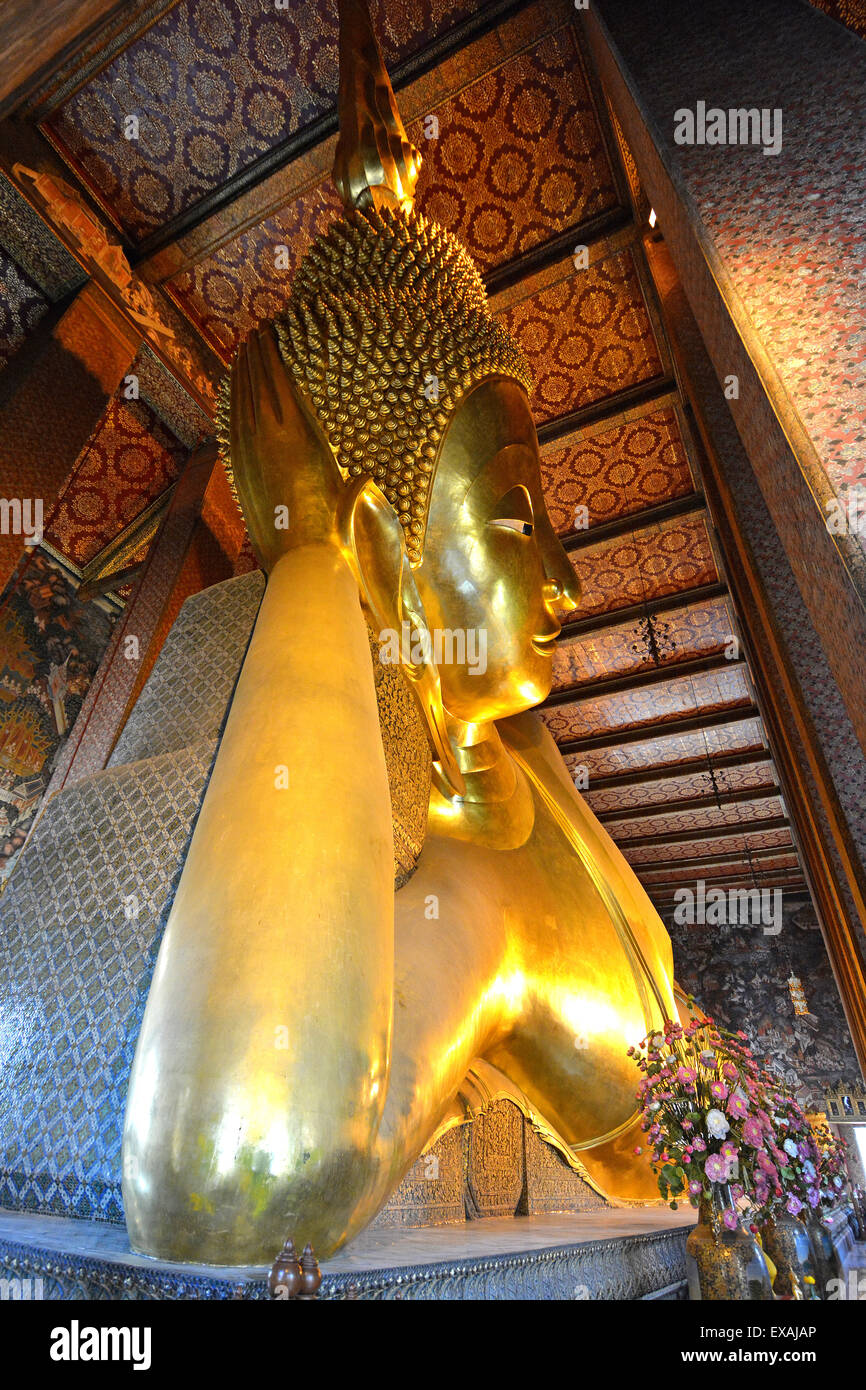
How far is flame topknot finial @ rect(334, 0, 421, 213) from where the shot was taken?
232cm

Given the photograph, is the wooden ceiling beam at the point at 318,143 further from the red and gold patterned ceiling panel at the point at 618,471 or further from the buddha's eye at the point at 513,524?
the buddha's eye at the point at 513,524

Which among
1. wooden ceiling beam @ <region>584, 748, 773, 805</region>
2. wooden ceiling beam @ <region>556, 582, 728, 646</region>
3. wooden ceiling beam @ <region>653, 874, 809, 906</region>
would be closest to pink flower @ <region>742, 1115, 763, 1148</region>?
wooden ceiling beam @ <region>556, 582, 728, 646</region>

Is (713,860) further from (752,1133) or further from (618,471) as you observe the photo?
(752,1133)

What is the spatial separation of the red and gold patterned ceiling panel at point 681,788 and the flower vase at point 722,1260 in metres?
4.73

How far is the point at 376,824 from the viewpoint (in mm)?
1165

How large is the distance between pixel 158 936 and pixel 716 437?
204 centimetres

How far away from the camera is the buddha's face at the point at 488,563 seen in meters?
1.96

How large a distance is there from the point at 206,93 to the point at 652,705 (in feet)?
14.1

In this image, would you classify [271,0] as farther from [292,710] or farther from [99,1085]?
[99,1085]

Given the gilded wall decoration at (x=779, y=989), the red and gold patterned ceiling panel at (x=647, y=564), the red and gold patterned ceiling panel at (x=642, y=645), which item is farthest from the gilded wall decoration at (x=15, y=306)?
the gilded wall decoration at (x=779, y=989)

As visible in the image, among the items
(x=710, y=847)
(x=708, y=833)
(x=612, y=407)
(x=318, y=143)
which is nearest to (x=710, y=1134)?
(x=612, y=407)
